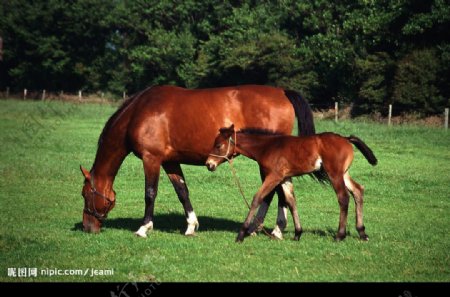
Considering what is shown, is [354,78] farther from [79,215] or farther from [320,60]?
[79,215]

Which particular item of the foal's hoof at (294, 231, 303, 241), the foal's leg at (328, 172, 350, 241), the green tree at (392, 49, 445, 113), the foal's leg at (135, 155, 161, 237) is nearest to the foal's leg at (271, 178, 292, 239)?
the foal's hoof at (294, 231, 303, 241)

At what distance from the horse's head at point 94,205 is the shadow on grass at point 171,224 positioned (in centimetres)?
47

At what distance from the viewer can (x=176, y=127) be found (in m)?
11.3

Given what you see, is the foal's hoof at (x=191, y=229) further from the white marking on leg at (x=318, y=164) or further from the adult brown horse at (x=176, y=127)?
the white marking on leg at (x=318, y=164)

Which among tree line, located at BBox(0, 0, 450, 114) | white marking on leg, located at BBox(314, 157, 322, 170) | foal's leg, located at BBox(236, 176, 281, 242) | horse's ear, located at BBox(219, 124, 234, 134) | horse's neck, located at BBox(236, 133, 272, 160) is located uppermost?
horse's ear, located at BBox(219, 124, 234, 134)

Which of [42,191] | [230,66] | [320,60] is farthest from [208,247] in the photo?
[230,66]

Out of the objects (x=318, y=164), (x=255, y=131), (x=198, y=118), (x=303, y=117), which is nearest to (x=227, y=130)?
(x=255, y=131)

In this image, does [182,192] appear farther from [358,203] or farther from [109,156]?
[358,203]

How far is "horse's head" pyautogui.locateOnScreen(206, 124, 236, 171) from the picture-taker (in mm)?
10344

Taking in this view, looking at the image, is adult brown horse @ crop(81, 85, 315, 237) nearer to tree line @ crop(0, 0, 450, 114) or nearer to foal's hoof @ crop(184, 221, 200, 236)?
foal's hoof @ crop(184, 221, 200, 236)

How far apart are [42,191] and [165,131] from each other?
5.76 meters

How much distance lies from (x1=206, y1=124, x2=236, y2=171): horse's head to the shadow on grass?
1.82 meters

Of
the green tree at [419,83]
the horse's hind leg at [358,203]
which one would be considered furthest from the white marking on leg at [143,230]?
the green tree at [419,83]

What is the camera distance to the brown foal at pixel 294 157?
10.1 metres
